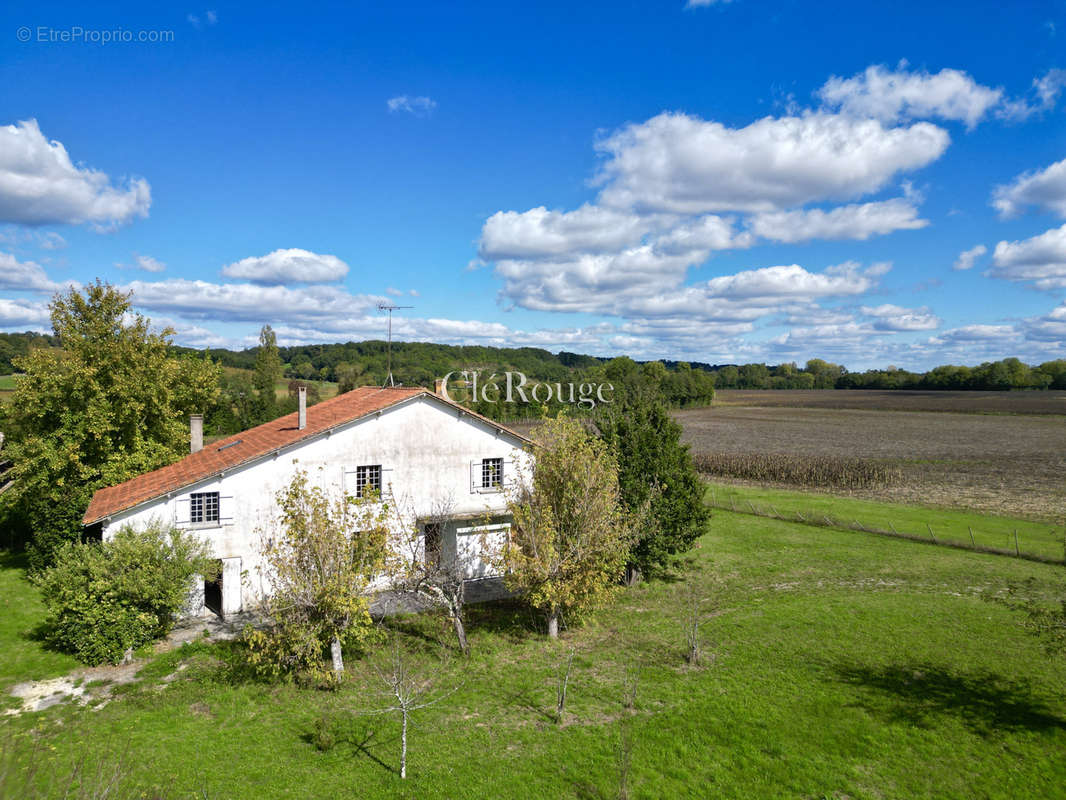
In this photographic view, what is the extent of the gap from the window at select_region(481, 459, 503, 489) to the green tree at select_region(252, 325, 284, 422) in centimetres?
6929

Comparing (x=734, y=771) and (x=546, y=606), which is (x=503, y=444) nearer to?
(x=546, y=606)

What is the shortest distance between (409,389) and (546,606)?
438 inches

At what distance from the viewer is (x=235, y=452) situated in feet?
80.8

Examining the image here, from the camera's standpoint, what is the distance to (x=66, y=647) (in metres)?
18.5

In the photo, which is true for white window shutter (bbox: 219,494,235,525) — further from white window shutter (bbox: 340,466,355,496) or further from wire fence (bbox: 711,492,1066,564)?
wire fence (bbox: 711,492,1066,564)

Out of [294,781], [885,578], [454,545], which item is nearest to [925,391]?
[885,578]

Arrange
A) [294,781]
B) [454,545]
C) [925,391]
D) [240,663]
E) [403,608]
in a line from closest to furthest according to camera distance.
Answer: [294,781] < [240,663] < [403,608] < [454,545] < [925,391]

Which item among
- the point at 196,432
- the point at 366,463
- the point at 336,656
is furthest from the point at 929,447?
the point at 196,432

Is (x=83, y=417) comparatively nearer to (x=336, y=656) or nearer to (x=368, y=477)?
(x=368, y=477)

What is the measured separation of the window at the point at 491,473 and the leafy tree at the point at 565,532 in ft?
15.9

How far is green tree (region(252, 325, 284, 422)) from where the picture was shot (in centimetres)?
8869

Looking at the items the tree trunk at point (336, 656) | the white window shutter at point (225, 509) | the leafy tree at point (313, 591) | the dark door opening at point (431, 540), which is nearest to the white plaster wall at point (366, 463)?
the white window shutter at point (225, 509)

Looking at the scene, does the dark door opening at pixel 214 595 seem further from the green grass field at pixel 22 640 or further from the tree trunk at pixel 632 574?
the tree trunk at pixel 632 574

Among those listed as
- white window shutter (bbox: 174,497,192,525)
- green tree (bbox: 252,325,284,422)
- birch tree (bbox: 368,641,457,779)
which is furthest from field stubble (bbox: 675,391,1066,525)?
green tree (bbox: 252,325,284,422)
